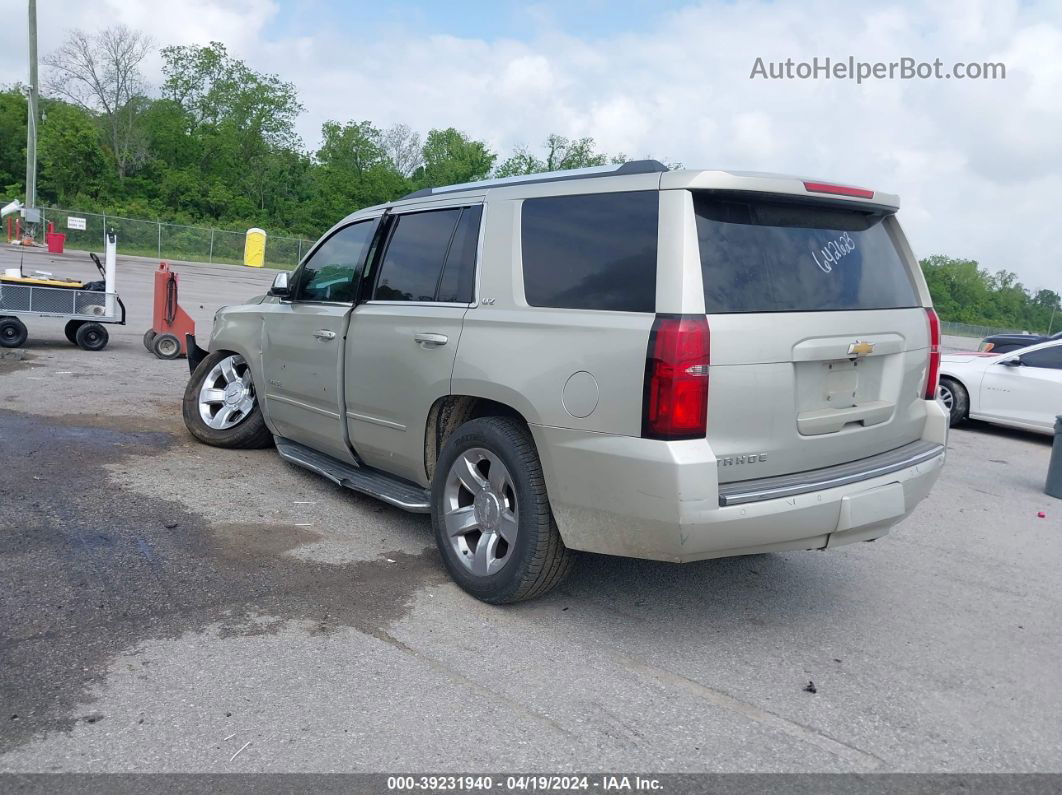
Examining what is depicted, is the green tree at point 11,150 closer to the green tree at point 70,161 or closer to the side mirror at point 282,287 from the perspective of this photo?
the green tree at point 70,161

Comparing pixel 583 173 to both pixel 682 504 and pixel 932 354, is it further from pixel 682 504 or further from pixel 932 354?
pixel 932 354

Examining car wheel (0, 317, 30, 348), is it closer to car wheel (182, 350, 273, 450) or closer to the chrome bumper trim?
car wheel (182, 350, 273, 450)

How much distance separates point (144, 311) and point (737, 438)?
651 inches

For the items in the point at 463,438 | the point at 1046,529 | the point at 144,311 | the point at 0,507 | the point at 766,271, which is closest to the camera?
the point at 766,271

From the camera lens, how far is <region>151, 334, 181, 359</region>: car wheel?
11.5 meters

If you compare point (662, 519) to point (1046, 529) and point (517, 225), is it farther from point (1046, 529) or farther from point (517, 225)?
point (1046, 529)

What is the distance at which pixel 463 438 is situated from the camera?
4.34 m

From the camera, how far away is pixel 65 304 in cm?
1121

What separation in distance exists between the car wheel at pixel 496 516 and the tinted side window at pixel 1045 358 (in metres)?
9.14

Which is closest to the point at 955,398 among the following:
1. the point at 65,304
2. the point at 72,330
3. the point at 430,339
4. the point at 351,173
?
the point at 430,339

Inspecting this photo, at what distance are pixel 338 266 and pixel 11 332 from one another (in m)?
7.32

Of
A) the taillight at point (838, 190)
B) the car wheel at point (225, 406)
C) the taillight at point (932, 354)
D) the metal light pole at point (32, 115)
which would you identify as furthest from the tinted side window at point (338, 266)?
the metal light pole at point (32, 115)

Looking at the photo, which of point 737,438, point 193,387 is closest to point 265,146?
point 193,387

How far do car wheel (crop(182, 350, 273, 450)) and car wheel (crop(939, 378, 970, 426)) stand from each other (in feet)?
28.4
